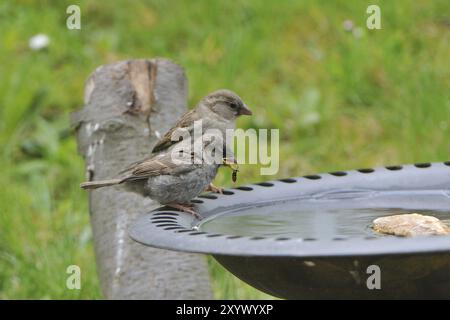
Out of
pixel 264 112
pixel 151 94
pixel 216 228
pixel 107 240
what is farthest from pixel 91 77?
pixel 264 112

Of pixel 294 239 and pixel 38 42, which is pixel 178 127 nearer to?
pixel 294 239

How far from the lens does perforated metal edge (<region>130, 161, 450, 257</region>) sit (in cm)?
188

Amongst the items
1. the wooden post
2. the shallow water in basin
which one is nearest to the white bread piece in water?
the shallow water in basin

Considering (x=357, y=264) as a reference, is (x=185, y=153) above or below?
above

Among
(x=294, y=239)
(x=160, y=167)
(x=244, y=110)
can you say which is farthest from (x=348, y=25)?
(x=294, y=239)

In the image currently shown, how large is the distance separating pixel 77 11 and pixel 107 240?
3.13m

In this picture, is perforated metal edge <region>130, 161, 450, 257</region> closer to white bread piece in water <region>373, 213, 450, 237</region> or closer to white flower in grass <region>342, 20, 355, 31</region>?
white bread piece in water <region>373, 213, 450, 237</region>

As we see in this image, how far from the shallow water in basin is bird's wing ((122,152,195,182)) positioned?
0.61ft

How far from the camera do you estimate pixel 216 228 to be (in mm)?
2514

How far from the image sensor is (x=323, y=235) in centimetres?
241

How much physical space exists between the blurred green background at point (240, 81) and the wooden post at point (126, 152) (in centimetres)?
71

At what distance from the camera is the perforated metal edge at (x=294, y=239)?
1881 millimetres

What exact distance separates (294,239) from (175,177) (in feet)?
2.69

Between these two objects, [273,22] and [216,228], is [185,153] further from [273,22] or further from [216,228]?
[273,22]
